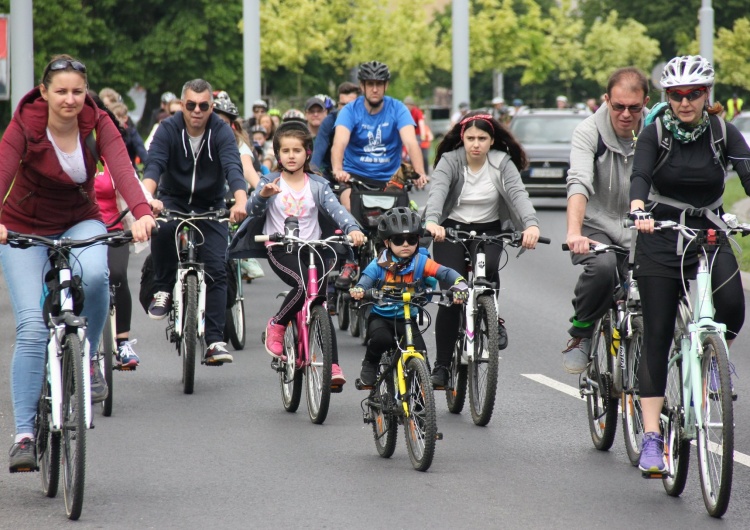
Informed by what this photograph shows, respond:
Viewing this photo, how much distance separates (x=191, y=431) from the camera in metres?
8.02

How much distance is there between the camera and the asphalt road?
6059 millimetres

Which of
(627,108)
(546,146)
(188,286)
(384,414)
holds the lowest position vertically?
(384,414)

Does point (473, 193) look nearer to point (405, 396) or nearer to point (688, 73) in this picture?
point (405, 396)

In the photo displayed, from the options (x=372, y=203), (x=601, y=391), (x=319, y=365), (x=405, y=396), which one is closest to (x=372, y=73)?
(x=372, y=203)

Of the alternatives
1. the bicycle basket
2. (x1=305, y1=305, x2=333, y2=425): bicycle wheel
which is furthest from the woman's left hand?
the bicycle basket

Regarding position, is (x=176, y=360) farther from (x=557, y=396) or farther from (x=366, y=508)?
(x=366, y=508)

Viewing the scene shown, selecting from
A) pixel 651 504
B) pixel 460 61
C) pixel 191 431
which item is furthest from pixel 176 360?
pixel 460 61

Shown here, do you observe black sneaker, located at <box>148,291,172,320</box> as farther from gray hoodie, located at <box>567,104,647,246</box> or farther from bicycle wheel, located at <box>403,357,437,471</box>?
gray hoodie, located at <box>567,104,647,246</box>

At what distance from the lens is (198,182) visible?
9.52 meters

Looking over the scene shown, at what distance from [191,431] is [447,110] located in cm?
6467

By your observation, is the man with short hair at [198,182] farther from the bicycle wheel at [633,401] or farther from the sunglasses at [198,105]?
the bicycle wheel at [633,401]

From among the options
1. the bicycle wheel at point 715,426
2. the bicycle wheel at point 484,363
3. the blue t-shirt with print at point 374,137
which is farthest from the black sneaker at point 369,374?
the blue t-shirt with print at point 374,137

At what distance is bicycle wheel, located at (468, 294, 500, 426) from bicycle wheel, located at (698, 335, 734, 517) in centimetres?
185

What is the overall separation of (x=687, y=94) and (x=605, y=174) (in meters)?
1.23
